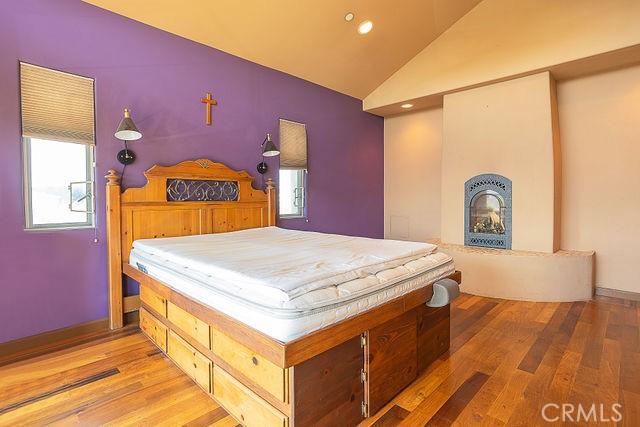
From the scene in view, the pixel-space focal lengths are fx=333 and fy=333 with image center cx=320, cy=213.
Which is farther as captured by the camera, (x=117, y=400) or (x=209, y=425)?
(x=117, y=400)

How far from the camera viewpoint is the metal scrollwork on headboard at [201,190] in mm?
2979

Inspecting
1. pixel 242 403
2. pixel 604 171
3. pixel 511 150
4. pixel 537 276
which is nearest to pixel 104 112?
pixel 242 403

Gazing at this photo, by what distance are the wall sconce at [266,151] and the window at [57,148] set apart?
1.45 meters

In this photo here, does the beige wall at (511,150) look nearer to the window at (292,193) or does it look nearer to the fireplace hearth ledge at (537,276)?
the fireplace hearth ledge at (537,276)

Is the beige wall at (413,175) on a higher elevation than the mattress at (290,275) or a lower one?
higher

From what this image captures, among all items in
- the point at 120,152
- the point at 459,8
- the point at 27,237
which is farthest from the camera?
the point at 459,8

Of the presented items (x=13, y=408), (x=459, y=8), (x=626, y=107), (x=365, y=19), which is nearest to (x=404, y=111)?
(x=459, y=8)

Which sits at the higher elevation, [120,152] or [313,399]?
[120,152]

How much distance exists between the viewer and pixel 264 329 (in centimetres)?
130

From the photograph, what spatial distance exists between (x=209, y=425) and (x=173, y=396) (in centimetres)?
33

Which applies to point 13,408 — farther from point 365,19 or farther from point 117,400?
point 365,19

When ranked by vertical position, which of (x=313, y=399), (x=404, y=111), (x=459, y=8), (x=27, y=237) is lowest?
(x=313, y=399)

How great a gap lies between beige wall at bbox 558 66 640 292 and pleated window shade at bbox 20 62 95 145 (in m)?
4.59

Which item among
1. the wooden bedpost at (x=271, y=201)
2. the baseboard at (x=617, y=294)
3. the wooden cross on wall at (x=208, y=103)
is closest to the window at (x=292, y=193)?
the wooden bedpost at (x=271, y=201)
